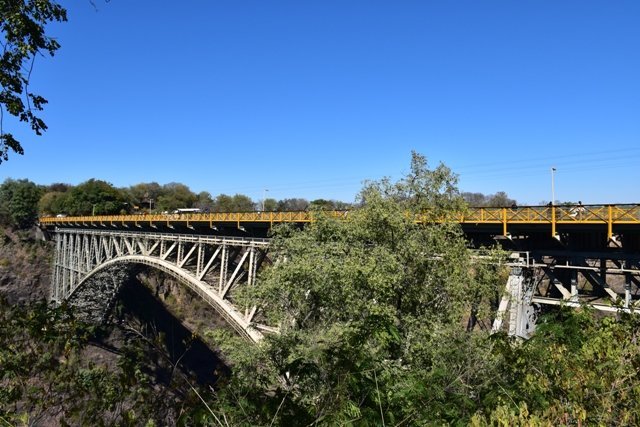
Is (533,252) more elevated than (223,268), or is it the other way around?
(533,252)

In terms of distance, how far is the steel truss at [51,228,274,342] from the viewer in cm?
2123

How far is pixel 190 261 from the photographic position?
30.0m

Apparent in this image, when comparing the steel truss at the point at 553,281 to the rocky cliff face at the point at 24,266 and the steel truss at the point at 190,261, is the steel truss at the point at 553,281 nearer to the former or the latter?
the steel truss at the point at 190,261

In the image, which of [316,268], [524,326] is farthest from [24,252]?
[524,326]

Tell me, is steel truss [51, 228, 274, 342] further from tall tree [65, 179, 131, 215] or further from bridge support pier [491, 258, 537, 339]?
tall tree [65, 179, 131, 215]

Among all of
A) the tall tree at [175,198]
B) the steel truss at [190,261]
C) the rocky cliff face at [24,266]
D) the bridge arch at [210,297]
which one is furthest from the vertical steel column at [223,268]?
the tall tree at [175,198]

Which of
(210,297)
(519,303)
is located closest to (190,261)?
(210,297)

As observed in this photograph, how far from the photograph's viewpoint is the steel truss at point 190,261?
836 inches

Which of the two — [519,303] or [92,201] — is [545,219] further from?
[92,201]

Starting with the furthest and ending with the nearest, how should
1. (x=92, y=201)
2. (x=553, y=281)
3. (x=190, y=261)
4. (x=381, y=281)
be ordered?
(x=92, y=201) < (x=190, y=261) < (x=553, y=281) < (x=381, y=281)

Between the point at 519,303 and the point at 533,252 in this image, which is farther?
the point at 533,252

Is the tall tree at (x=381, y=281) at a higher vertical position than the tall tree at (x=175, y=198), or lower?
lower

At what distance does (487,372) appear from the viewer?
22.6ft

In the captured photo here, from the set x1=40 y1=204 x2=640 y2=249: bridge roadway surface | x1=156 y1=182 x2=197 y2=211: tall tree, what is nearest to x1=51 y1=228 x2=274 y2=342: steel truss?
x1=40 y1=204 x2=640 y2=249: bridge roadway surface
